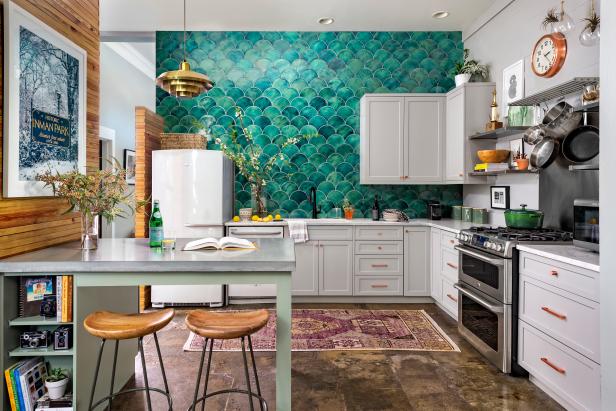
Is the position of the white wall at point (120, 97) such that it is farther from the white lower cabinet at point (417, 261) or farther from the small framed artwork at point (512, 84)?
the small framed artwork at point (512, 84)

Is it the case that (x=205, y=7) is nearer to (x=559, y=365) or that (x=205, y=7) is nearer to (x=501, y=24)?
(x=501, y=24)

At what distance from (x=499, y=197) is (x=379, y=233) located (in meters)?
1.29

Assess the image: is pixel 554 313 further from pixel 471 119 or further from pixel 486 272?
pixel 471 119

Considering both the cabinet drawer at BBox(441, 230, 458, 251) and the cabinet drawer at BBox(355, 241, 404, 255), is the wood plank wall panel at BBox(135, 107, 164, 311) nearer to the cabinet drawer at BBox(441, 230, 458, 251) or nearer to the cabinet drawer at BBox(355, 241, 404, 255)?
the cabinet drawer at BBox(355, 241, 404, 255)

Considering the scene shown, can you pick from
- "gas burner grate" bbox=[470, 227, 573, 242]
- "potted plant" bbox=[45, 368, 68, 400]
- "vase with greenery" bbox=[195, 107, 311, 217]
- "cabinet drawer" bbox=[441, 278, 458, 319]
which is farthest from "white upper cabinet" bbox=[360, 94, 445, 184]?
"potted plant" bbox=[45, 368, 68, 400]

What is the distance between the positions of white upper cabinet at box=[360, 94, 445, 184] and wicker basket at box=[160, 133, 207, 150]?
1.98 metres

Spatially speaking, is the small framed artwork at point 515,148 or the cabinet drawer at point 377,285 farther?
the cabinet drawer at point 377,285

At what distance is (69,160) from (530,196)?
373 centimetres

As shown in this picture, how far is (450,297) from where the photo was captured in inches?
166

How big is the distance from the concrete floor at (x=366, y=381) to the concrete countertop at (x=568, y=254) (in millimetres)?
906

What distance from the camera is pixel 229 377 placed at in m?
2.96

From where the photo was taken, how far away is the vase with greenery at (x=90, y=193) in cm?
239

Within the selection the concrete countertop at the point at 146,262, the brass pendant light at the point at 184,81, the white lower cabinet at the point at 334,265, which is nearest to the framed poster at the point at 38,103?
the concrete countertop at the point at 146,262

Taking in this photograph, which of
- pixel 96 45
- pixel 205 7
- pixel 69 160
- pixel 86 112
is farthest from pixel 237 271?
pixel 205 7
